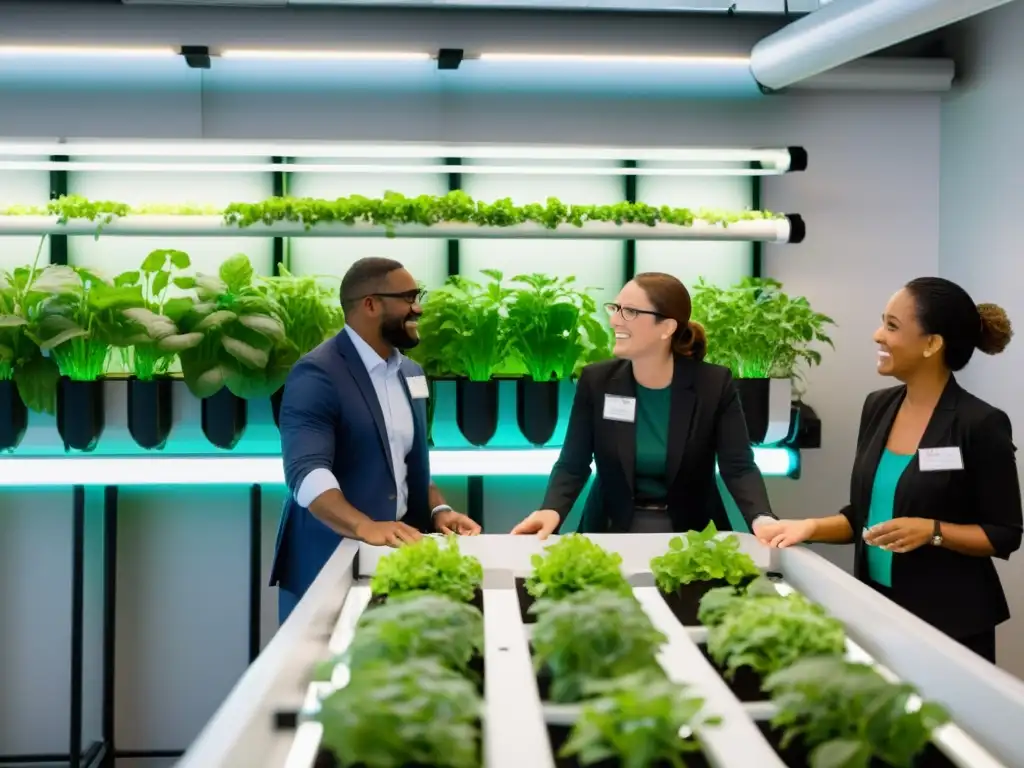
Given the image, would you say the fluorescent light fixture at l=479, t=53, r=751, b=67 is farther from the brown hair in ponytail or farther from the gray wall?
the brown hair in ponytail

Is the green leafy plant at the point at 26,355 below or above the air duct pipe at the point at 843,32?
below

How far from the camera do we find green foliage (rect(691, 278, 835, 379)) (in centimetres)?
435

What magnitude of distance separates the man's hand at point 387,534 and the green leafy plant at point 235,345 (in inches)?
59.2

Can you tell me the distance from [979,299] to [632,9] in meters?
2.03

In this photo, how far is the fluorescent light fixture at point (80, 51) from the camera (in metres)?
4.34

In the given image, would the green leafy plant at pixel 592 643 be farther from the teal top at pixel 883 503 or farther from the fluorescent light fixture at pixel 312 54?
the fluorescent light fixture at pixel 312 54

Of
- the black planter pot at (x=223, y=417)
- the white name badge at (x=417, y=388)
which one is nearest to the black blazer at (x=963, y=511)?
the white name badge at (x=417, y=388)

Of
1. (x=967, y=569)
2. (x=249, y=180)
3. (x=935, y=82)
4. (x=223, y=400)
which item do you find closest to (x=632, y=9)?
(x=935, y=82)

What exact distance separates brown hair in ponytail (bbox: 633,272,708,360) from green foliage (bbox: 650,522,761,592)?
1.22 meters

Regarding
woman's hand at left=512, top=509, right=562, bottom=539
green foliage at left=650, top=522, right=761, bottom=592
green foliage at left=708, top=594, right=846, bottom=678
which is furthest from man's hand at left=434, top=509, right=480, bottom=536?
green foliage at left=708, top=594, right=846, bottom=678

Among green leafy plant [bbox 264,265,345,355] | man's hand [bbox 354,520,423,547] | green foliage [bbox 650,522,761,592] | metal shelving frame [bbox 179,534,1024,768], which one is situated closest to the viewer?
metal shelving frame [bbox 179,534,1024,768]

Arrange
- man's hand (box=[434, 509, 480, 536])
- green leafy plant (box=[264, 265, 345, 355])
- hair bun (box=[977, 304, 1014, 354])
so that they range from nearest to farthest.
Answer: man's hand (box=[434, 509, 480, 536]) → hair bun (box=[977, 304, 1014, 354]) → green leafy plant (box=[264, 265, 345, 355])

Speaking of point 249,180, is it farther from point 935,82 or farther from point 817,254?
point 935,82

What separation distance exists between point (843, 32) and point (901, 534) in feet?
6.82
